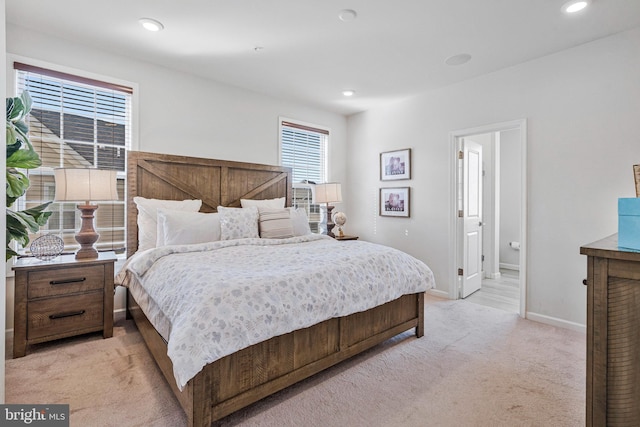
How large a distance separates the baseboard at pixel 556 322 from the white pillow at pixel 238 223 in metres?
2.98

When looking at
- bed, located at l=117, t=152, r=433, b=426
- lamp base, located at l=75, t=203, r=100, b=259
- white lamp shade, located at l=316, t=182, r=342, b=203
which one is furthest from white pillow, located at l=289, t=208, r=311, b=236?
lamp base, located at l=75, t=203, r=100, b=259

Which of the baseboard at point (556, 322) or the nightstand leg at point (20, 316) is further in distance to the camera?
the baseboard at point (556, 322)

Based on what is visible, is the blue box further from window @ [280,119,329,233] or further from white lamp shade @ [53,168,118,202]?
window @ [280,119,329,233]

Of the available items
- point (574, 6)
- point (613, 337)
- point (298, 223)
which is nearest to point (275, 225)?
point (298, 223)

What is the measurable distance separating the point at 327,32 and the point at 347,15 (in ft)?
0.95

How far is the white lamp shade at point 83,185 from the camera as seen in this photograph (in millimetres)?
2512

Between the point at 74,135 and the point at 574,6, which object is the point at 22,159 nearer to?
the point at 74,135

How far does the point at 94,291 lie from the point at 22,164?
109 centimetres

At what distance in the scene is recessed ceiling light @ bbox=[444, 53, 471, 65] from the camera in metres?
3.08

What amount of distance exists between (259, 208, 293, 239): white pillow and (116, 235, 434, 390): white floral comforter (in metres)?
0.44

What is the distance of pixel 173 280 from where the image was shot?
1866 mm

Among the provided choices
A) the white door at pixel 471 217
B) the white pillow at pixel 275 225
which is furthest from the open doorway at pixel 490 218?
the white pillow at pixel 275 225

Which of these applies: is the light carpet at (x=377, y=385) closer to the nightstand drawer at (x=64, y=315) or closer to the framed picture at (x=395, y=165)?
the nightstand drawer at (x=64, y=315)

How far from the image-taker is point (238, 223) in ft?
10.3
